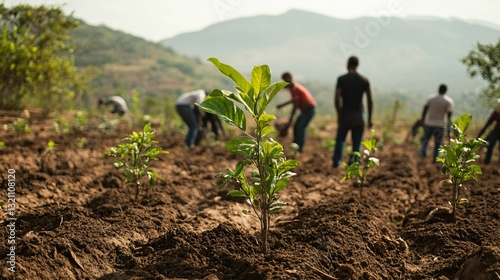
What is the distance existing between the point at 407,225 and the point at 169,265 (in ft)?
8.34

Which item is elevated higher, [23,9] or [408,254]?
[23,9]

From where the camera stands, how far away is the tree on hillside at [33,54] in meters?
8.35

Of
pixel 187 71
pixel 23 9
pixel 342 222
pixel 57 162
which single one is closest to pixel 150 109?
pixel 23 9

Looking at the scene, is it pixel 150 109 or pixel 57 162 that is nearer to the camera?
pixel 57 162

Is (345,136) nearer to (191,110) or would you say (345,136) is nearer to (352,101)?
(352,101)

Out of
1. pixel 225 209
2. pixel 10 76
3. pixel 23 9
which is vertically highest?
pixel 23 9

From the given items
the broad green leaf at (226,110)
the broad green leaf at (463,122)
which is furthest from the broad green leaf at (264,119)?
the broad green leaf at (463,122)

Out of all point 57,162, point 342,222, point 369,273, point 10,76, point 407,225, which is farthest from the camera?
point 10,76

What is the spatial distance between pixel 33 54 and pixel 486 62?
8.97 meters

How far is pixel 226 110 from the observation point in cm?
280

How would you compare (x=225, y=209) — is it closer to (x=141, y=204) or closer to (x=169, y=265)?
(x=141, y=204)

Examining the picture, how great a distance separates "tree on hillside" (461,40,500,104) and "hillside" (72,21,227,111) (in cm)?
6483

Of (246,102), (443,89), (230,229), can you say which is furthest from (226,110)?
(443,89)

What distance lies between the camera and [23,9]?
8.83 metres
